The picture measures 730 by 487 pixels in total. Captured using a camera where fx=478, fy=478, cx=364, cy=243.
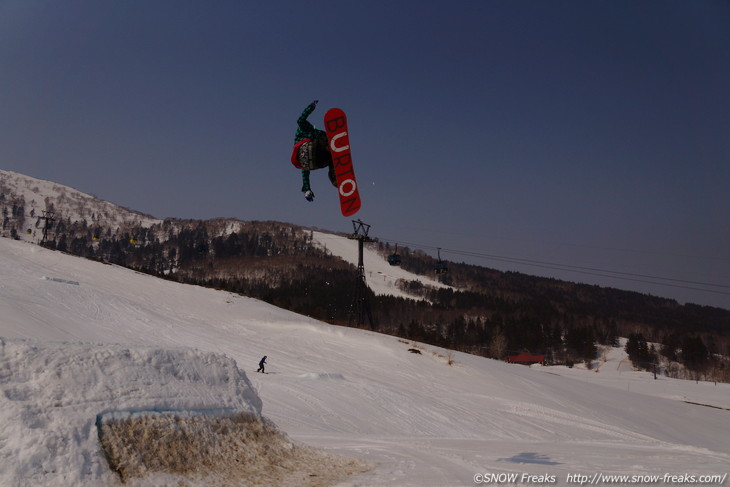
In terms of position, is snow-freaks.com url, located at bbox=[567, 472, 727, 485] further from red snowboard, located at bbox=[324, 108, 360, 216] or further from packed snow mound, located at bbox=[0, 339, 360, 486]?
red snowboard, located at bbox=[324, 108, 360, 216]

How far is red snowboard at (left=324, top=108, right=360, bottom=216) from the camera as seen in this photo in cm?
984

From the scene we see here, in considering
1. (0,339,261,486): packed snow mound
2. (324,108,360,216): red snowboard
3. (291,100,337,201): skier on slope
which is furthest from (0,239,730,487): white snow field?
(291,100,337,201): skier on slope

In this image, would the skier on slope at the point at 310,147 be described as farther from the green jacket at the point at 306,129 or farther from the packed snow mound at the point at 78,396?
the packed snow mound at the point at 78,396

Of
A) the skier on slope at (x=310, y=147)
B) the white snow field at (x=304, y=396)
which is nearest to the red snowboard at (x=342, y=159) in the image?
the skier on slope at (x=310, y=147)

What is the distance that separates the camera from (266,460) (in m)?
8.70

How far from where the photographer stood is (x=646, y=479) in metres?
7.71

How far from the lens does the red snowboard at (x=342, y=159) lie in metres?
9.84

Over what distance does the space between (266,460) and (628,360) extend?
510 feet

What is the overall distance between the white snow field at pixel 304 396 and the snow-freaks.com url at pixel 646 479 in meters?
0.04

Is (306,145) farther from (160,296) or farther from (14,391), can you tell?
(160,296)

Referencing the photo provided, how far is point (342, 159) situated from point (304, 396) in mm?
15842

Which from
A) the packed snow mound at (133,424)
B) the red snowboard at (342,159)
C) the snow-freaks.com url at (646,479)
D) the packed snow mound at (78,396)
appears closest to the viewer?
the packed snow mound at (78,396)

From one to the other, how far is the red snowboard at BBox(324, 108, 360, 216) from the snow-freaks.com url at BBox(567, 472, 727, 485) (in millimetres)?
6254

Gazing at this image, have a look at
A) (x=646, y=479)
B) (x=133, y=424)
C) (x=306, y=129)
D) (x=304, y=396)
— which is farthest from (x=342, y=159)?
(x=304, y=396)
